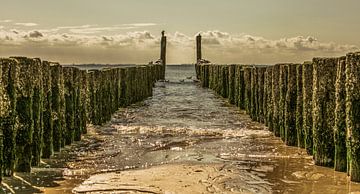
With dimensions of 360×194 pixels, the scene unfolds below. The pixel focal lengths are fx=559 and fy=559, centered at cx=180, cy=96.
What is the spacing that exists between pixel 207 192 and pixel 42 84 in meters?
3.83

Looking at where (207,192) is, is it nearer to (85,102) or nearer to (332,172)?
(332,172)

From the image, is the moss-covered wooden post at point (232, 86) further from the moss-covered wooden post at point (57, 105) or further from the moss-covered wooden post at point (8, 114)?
the moss-covered wooden post at point (8, 114)

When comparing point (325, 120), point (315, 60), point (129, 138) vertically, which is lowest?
point (129, 138)

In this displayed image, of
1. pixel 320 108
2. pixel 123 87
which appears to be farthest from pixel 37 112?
pixel 123 87

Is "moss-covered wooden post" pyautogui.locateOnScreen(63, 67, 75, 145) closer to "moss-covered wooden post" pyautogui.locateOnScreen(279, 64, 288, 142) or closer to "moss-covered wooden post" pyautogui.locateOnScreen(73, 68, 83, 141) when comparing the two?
"moss-covered wooden post" pyautogui.locateOnScreen(73, 68, 83, 141)

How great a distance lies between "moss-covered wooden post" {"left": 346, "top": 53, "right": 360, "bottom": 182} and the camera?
7.50 metres

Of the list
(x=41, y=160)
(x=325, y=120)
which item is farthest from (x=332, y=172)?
(x=41, y=160)

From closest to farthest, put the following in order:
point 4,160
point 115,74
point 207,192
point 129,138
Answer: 1. point 207,192
2. point 4,160
3. point 129,138
4. point 115,74

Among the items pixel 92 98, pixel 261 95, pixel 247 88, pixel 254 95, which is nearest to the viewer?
pixel 92 98

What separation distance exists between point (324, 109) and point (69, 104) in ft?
17.4

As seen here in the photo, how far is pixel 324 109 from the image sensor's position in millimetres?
8875

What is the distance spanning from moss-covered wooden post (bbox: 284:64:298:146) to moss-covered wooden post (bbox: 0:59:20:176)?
5.69 meters

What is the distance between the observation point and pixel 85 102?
1350cm

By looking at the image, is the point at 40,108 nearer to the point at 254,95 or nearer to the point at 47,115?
the point at 47,115
